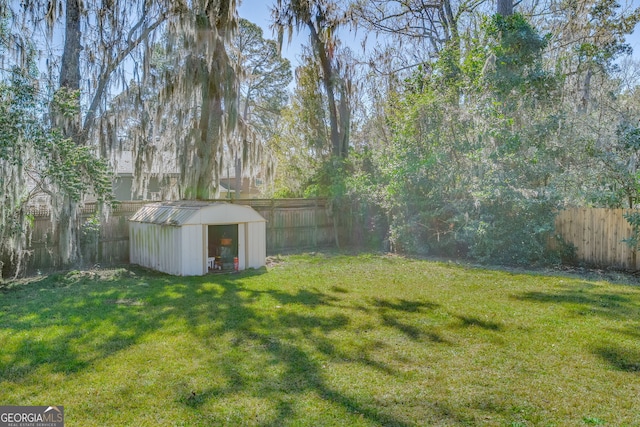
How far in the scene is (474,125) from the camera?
9.20 m

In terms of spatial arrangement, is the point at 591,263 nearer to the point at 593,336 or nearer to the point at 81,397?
the point at 593,336

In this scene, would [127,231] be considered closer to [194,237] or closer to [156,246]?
[156,246]

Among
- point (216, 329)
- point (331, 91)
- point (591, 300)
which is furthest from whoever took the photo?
point (331, 91)

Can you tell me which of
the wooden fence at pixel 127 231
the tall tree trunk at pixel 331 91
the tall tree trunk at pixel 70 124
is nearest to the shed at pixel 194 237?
the wooden fence at pixel 127 231

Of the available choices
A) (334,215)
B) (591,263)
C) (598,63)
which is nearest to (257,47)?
(334,215)

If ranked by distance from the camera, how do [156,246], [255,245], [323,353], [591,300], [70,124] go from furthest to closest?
[255,245] < [156,246] < [70,124] < [591,300] < [323,353]

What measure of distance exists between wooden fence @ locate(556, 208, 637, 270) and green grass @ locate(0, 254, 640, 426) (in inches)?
63.8

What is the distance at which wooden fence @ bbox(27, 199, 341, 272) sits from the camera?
7.50m

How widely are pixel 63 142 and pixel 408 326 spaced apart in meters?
5.84

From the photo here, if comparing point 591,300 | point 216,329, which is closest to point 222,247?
point 216,329

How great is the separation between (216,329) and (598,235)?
7756mm

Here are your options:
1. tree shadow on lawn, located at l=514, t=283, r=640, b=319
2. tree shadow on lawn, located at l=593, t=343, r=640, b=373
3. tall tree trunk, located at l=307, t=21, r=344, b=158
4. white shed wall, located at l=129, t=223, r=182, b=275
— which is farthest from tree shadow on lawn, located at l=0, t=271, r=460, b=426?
tall tree trunk, located at l=307, t=21, r=344, b=158

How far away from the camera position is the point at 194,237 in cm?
743

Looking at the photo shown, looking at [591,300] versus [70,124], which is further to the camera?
[70,124]
